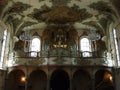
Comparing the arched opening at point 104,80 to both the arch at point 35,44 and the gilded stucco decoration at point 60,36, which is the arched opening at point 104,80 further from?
the arch at point 35,44

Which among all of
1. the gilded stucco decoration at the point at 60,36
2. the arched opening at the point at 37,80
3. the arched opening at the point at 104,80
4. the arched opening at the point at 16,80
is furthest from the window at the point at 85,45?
the arched opening at the point at 16,80

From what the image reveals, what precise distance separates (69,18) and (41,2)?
469cm

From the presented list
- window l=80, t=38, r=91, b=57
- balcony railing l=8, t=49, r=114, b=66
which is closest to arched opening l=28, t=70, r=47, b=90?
balcony railing l=8, t=49, r=114, b=66

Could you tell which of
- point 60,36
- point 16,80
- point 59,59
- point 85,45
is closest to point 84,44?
point 85,45

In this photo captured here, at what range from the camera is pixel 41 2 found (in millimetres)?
18969

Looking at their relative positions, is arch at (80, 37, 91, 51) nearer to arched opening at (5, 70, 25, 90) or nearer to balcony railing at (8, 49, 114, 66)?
balcony railing at (8, 49, 114, 66)

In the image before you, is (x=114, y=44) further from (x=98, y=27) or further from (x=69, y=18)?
(x=69, y=18)

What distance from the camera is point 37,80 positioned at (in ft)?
71.2

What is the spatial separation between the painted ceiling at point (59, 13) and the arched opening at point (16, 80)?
487 cm

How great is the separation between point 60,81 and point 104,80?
16.4 ft

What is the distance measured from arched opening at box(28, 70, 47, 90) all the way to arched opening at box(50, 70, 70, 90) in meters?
0.92

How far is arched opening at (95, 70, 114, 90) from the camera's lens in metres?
19.6

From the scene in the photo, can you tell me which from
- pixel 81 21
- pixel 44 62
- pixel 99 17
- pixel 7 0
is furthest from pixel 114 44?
pixel 7 0

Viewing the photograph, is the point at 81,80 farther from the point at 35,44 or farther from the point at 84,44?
the point at 35,44
